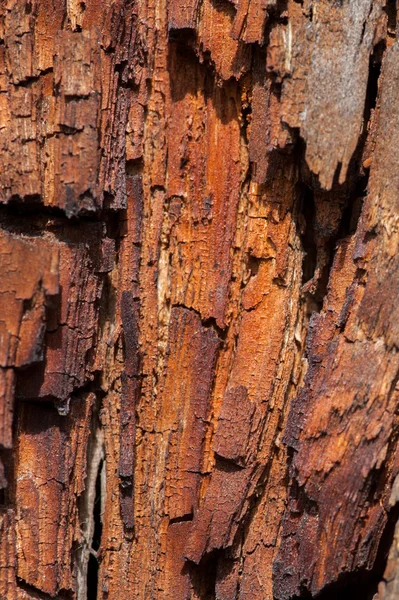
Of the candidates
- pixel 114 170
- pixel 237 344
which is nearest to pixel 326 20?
pixel 114 170

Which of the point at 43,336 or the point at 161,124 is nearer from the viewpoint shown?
the point at 43,336

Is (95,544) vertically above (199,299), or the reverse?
(199,299)

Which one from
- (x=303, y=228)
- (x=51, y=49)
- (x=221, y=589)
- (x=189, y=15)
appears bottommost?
(x=221, y=589)

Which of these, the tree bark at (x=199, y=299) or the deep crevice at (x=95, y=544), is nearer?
the tree bark at (x=199, y=299)

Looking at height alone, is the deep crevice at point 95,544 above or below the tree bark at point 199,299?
below

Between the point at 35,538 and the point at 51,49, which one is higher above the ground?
the point at 51,49

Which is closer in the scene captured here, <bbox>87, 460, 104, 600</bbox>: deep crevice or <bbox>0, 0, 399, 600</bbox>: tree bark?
<bbox>0, 0, 399, 600</bbox>: tree bark

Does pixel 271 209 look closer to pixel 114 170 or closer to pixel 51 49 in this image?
pixel 114 170

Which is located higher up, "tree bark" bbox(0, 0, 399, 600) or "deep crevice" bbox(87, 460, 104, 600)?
"tree bark" bbox(0, 0, 399, 600)
